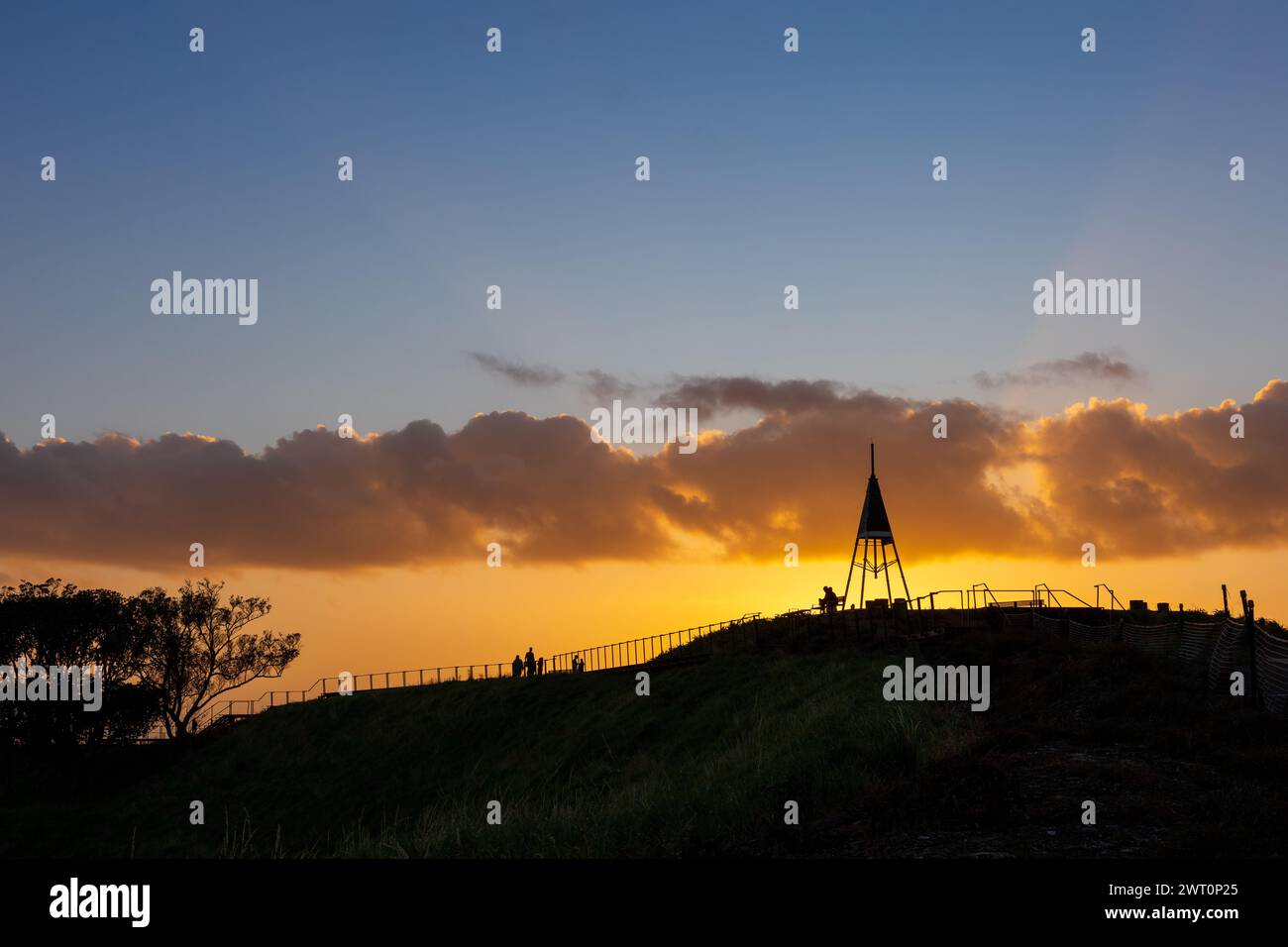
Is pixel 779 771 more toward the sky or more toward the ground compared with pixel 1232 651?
more toward the ground

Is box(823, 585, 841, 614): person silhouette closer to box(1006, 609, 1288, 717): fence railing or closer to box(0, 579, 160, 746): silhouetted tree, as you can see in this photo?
box(1006, 609, 1288, 717): fence railing

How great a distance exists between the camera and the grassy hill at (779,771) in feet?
47.1

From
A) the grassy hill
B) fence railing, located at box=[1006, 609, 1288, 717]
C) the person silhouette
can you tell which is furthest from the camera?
the person silhouette

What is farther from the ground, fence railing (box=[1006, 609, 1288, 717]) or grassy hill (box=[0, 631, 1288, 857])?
fence railing (box=[1006, 609, 1288, 717])

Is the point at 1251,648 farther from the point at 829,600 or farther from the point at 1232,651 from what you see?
the point at 829,600

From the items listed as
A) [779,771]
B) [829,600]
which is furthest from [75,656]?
[779,771]

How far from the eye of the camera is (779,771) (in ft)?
60.7

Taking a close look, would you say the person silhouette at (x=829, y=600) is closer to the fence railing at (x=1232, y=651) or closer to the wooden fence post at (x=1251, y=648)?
the fence railing at (x=1232, y=651)

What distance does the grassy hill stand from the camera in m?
14.3

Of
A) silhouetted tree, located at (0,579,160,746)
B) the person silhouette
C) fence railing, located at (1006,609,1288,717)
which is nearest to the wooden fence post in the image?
fence railing, located at (1006,609,1288,717)
